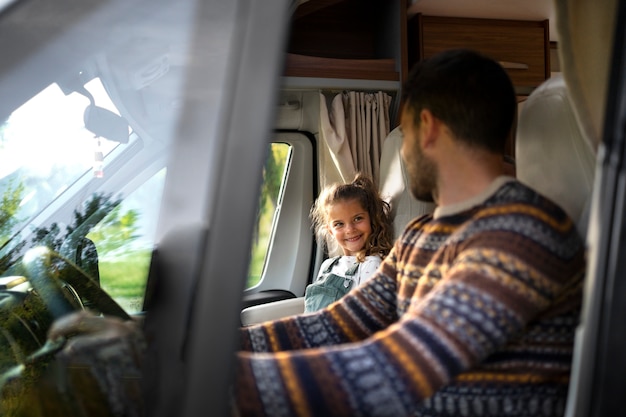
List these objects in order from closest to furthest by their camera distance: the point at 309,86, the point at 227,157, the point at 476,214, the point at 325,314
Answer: the point at 227,157 → the point at 476,214 → the point at 325,314 → the point at 309,86

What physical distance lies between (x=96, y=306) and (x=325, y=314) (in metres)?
0.57

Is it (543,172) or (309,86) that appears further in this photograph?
(309,86)

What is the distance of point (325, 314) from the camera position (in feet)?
5.23

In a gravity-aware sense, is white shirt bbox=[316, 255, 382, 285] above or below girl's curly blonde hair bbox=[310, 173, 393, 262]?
below

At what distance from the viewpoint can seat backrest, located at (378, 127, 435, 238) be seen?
2.56 meters

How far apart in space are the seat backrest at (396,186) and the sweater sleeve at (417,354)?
1322 millimetres

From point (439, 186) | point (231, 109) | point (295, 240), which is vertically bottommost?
point (295, 240)

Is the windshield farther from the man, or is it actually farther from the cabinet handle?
the cabinet handle

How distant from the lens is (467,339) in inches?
43.1

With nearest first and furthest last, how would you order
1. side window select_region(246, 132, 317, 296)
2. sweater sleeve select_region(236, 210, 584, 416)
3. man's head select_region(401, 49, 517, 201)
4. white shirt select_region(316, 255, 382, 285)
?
sweater sleeve select_region(236, 210, 584, 416), man's head select_region(401, 49, 517, 201), white shirt select_region(316, 255, 382, 285), side window select_region(246, 132, 317, 296)

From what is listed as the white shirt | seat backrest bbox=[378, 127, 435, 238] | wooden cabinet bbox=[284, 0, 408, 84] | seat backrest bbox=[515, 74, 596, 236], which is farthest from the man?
wooden cabinet bbox=[284, 0, 408, 84]

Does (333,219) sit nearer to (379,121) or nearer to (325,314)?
(379,121)

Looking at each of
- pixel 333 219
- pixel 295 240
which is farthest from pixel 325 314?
pixel 295 240

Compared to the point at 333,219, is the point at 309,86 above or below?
above
